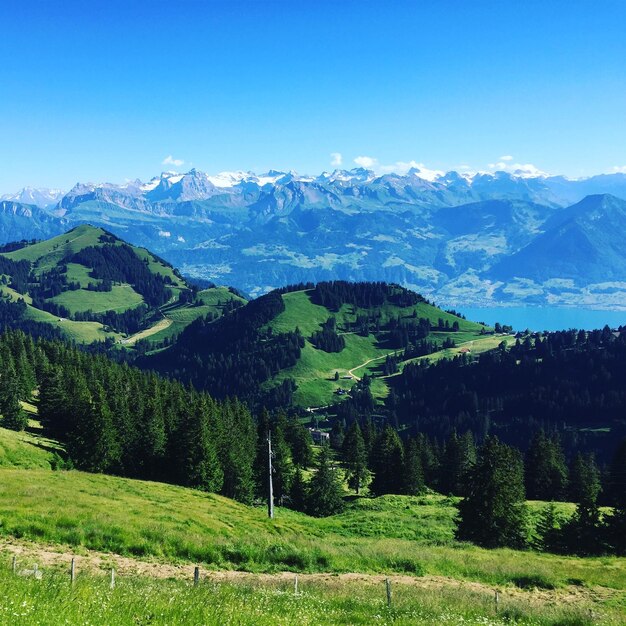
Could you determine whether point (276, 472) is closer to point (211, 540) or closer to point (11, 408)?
point (11, 408)

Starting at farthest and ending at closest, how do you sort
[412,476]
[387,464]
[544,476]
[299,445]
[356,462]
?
[299,445], [544,476], [356,462], [387,464], [412,476]

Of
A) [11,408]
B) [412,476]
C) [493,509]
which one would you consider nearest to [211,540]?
[493,509]

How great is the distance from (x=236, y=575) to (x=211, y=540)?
19.8 ft

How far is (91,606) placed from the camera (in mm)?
13602

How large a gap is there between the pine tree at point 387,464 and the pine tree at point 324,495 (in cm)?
2168

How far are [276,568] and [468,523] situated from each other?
31.9 meters

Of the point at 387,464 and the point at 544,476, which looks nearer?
the point at 387,464

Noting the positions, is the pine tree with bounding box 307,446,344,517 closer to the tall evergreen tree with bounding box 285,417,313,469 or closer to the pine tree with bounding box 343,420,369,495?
the pine tree with bounding box 343,420,369,495

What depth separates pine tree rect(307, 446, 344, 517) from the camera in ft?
274

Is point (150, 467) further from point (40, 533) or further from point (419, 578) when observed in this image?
point (419, 578)

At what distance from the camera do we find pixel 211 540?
116ft

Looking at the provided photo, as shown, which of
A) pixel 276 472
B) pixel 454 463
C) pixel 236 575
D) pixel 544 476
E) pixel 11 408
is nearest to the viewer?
pixel 236 575

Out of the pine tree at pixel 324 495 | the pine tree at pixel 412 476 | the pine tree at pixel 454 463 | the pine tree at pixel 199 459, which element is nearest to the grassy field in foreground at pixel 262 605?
the pine tree at pixel 199 459

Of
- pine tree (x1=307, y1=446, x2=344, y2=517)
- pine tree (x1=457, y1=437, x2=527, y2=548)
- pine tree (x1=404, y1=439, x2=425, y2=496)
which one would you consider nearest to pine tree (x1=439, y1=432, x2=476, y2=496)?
pine tree (x1=404, y1=439, x2=425, y2=496)
